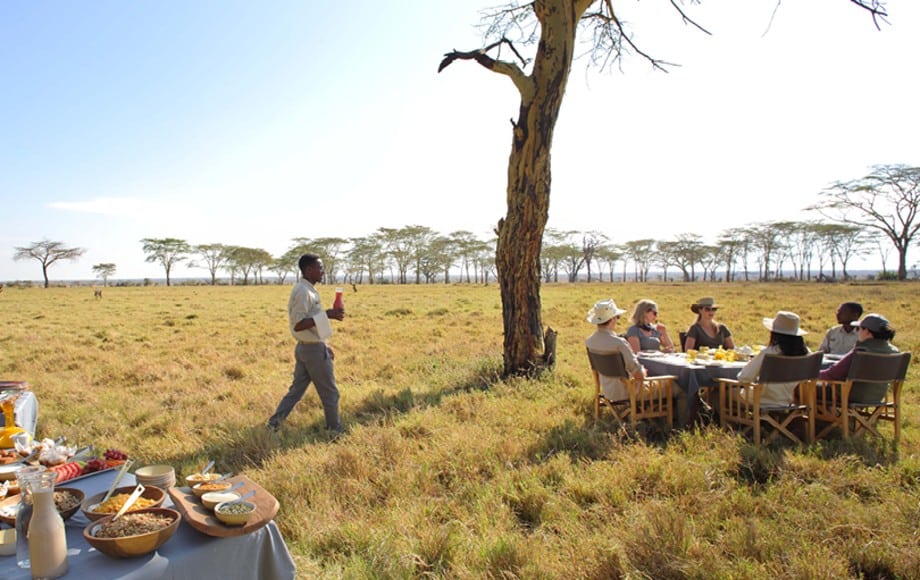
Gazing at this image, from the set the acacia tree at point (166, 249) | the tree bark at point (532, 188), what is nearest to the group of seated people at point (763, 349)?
the tree bark at point (532, 188)

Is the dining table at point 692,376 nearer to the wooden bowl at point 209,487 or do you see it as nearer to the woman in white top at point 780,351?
the woman in white top at point 780,351

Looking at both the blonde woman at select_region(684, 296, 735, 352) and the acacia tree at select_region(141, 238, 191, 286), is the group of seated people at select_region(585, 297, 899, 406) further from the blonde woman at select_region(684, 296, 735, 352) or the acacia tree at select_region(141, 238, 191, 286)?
the acacia tree at select_region(141, 238, 191, 286)

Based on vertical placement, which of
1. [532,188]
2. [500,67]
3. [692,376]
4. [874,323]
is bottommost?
[692,376]

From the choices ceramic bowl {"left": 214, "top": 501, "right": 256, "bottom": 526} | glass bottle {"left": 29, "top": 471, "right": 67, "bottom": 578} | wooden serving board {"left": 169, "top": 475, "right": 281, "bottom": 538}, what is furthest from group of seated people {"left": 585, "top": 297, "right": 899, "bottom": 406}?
glass bottle {"left": 29, "top": 471, "right": 67, "bottom": 578}

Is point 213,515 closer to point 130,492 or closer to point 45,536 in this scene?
point 130,492

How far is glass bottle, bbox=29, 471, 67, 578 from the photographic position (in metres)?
1.69

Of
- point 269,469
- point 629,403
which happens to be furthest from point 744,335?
point 269,469

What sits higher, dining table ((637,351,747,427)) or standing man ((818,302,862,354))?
standing man ((818,302,862,354))

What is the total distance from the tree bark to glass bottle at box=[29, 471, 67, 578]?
5.70 metres

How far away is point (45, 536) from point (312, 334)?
3264mm

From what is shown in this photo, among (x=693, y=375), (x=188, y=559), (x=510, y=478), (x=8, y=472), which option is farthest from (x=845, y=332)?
(x=8, y=472)

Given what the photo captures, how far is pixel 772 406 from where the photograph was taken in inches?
182

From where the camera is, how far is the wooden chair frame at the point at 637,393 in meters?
4.88

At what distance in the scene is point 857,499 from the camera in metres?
3.44
